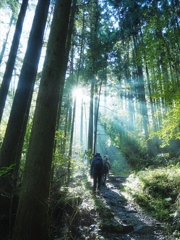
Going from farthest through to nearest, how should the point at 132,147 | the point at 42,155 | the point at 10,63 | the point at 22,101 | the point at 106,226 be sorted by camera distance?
the point at 132,147 < the point at 10,63 < the point at 22,101 < the point at 106,226 < the point at 42,155

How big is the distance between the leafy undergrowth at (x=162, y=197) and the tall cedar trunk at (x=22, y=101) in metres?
4.72

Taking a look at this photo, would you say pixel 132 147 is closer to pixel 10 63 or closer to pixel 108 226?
pixel 10 63

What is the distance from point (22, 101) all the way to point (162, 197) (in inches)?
247

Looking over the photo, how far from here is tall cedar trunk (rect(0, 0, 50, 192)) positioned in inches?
221

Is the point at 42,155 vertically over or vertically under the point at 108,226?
over

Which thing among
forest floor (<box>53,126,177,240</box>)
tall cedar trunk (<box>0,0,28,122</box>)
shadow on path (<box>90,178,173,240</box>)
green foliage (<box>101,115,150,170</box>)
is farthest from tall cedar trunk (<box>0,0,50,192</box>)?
green foliage (<box>101,115,150,170</box>)

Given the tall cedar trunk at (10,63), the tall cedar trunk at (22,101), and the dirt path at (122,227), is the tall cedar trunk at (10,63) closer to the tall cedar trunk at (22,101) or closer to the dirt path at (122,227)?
the tall cedar trunk at (22,101)

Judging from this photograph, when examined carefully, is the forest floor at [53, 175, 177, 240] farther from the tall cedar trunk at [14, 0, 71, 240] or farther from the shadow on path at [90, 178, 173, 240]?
the tall cedar trunk at [14, 0, 71, 240]

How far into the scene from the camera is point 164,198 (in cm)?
655

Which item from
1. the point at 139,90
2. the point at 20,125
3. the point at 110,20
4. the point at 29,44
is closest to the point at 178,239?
the point at 20,125

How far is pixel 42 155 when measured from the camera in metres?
3.62

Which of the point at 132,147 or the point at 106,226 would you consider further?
the point at 132,147

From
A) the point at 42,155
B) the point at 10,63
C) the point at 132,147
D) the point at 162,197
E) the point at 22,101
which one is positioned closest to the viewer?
the point at 42,155

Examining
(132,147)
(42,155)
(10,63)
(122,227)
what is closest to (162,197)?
(122,227)
